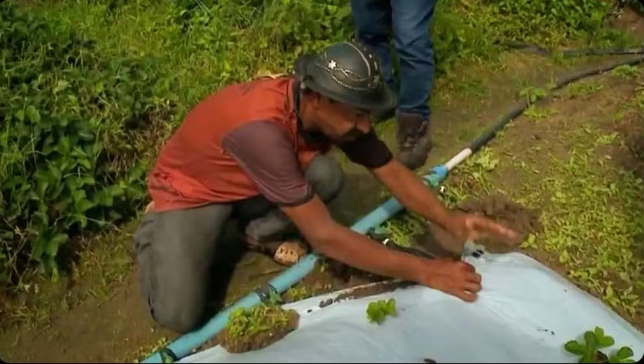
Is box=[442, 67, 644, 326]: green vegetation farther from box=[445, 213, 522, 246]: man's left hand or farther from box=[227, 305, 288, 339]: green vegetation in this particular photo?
box=[227, 305, 288, 339]: green vegetation

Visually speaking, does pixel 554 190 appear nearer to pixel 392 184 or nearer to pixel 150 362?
pixel 392 184

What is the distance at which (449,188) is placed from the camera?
12.4 ft

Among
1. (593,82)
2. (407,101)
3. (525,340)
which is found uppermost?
(525,340)

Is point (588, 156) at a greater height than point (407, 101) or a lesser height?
lesser

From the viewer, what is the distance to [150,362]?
2518 mm

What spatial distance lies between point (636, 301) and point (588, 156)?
0.99 metres

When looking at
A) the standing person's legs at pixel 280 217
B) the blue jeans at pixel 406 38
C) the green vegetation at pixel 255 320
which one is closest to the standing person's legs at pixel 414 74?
the blue jeans at pixel 406 38

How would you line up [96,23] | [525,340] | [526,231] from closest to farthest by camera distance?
[525,340] < [526,231] < [96,23]

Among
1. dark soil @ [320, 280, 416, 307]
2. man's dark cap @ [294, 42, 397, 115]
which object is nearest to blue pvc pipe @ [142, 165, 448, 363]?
dark soil @ [320, 280, 416, 307]

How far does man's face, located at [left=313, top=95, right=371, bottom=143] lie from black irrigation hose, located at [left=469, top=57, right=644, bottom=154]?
1469 millimetres

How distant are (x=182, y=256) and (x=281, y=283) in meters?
0.38

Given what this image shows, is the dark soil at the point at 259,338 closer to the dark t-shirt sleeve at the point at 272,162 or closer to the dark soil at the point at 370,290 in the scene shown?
the dark soil at the point at 370,290

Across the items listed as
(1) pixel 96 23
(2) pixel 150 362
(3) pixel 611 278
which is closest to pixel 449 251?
(3) pixel 611 278

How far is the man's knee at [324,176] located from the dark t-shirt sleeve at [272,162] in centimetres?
49
